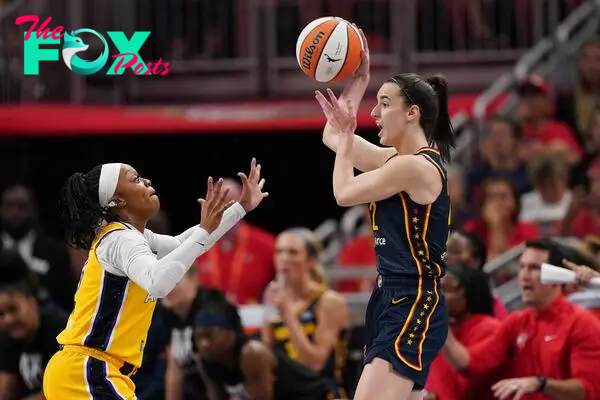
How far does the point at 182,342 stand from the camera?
9125 millimetres

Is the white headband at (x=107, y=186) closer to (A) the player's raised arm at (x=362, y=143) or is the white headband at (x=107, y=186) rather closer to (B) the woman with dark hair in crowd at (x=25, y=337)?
(A) the player's raised arm at (x=362, y=143)

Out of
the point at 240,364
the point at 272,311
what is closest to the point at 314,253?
the point at 272,311

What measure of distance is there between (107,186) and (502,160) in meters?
5.83

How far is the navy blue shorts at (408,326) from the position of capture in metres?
6.38

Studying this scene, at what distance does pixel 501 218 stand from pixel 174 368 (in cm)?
283

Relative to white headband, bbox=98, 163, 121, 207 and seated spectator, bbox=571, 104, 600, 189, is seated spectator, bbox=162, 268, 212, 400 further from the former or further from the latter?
seated spectator, bbox=571, 104, 600, 189

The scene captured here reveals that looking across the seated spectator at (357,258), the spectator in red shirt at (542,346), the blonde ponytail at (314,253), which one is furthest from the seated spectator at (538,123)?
the spectator in red shirt at (542,346)

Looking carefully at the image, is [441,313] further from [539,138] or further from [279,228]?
[279,228]

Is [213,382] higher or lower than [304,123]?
lower

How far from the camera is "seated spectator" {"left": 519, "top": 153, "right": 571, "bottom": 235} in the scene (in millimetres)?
10953

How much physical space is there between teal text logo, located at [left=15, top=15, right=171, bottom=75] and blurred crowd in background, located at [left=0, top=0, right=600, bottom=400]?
530 millimetres

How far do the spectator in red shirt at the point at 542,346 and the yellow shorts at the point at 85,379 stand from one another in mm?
2255

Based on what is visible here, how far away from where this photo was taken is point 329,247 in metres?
12.4

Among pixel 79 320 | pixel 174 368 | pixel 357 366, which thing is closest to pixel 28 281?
pixel 174 368
